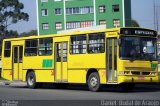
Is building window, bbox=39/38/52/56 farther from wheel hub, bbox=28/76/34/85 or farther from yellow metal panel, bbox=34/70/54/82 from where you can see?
wheel hub, bbox=28/76/34/85

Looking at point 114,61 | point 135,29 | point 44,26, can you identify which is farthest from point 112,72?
point 44,26

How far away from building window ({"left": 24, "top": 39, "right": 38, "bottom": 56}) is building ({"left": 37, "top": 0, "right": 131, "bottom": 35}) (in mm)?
69722

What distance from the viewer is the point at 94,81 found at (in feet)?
74.4

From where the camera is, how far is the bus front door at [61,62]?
2466 centimetres

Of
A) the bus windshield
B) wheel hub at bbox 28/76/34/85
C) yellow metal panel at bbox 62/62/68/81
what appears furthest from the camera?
wheel hub at bbox 28/76/34/85

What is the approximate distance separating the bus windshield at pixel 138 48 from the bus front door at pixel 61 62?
4.13m

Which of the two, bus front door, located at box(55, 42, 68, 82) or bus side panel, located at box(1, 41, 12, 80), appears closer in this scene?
bus front door, located at box(55, 42, 68, 82)

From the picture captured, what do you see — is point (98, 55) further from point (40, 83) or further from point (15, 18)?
point (15, 18)

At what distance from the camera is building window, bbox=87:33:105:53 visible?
22.5 metres

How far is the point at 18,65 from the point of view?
28.4m

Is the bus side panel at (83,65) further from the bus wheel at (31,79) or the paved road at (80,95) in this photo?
the bus wheel at (31,79)

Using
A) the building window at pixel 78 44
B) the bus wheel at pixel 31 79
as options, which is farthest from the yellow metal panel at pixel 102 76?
the bus wheel at pixel 31 79

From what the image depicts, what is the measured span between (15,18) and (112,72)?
61855mm

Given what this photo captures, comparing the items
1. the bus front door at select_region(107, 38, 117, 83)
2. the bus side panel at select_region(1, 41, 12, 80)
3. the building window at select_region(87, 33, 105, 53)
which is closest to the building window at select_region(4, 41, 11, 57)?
the bus side panel at select_region(1, 41, 12, 80)
